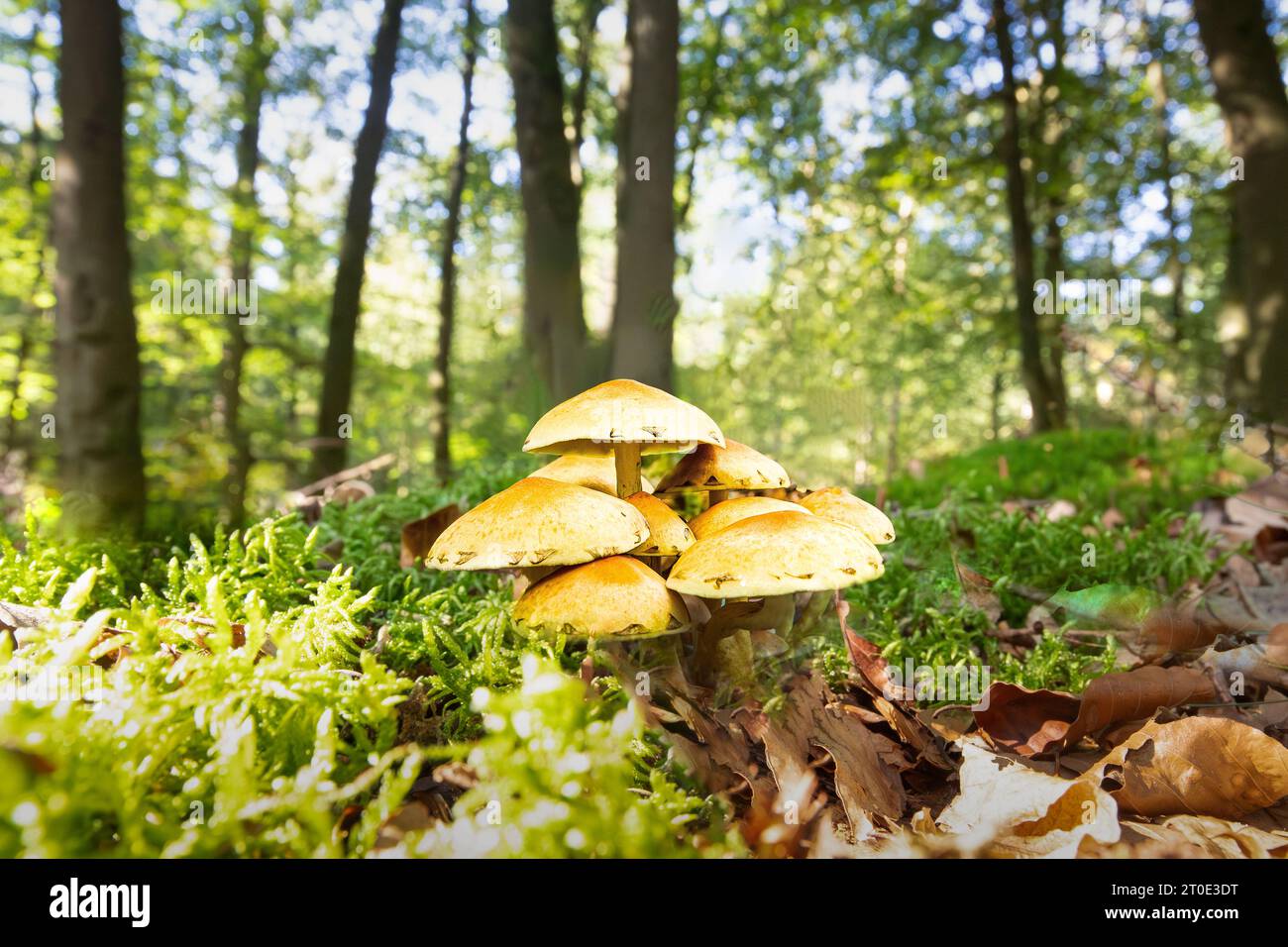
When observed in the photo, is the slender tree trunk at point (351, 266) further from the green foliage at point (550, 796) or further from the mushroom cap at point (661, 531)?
the green foliage at point (550, 796)

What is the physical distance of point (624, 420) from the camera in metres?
1.55

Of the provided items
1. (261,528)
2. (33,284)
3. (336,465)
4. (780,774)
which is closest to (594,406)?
(780,774)

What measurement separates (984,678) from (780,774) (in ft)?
2.65

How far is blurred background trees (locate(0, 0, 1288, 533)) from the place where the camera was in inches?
163

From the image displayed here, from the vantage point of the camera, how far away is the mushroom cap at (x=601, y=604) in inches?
55.4

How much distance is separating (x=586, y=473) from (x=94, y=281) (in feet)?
13.5

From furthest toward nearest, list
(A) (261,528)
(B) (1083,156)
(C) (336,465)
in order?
(B) (1083,156)
(C) (336,465)
(A) (261,528)

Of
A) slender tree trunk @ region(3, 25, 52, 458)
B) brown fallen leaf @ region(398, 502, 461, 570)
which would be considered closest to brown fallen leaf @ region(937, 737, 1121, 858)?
brown fallen leaf @ region(398, 502, 461, 570)

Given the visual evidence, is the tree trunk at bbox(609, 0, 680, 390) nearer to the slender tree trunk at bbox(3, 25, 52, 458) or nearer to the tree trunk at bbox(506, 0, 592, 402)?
the tree trunk at bbox(506, 0, 592, 402)

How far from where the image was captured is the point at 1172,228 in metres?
11.9

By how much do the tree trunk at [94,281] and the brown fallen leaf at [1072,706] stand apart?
459 cm

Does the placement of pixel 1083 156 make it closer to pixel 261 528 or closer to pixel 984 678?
pixel 984 678

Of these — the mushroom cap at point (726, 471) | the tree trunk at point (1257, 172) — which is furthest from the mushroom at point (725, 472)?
the tree trunk at point (1257, 172)

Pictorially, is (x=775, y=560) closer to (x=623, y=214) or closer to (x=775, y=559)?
(x=775, y=559)
